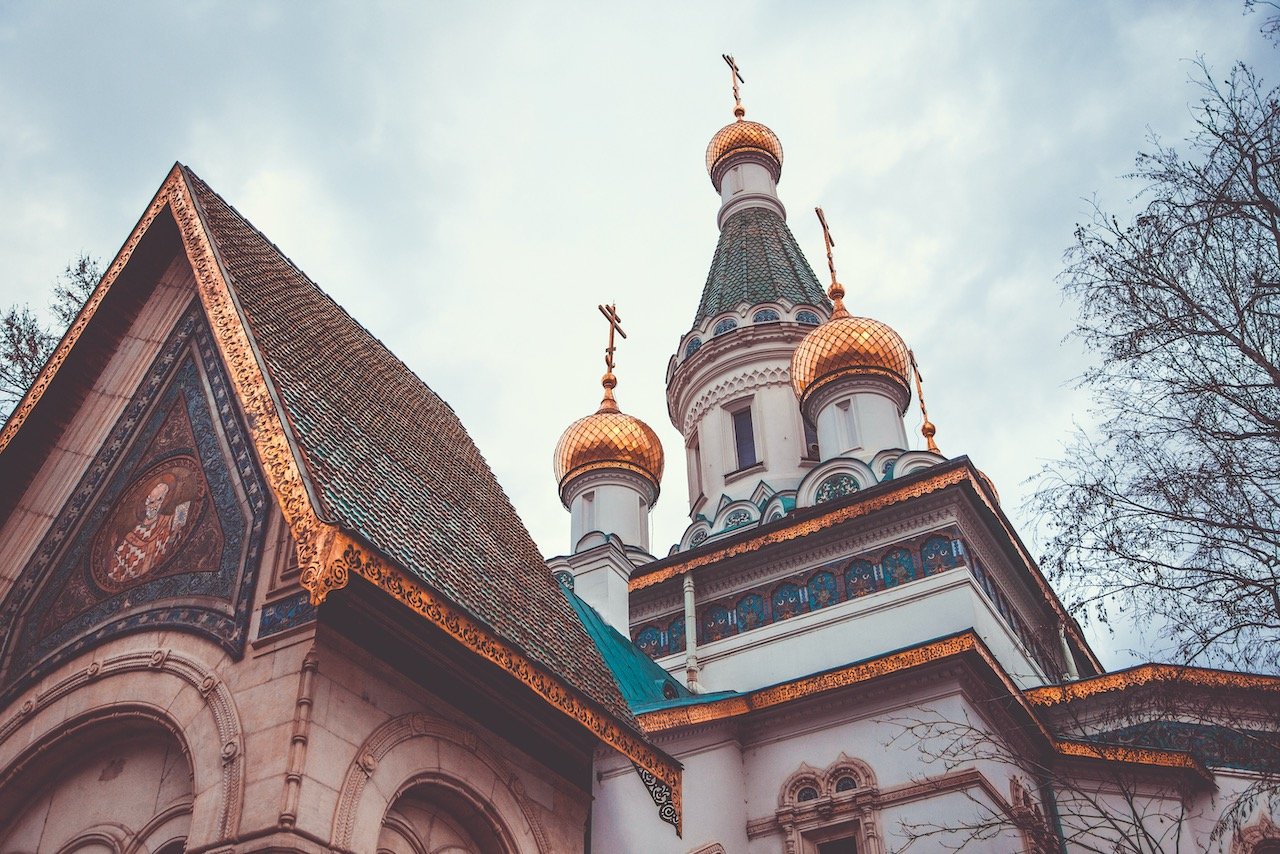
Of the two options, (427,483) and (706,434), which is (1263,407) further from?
(706,434)

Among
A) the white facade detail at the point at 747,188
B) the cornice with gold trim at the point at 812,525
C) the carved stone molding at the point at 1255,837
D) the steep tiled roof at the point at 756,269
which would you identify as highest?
the white facade detail at the point at 747,188

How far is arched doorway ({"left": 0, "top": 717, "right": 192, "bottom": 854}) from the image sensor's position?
6.18 meters

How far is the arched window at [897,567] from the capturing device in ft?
44.6

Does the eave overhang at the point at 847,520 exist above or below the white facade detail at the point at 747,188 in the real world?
below

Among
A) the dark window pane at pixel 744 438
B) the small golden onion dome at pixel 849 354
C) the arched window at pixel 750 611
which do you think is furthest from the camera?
the dark window pane at pixel 744 438

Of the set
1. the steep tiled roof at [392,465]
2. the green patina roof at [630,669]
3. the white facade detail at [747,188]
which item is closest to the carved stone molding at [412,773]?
the steep tiled roof at [392,465]

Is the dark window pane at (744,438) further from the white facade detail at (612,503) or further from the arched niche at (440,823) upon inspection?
the arched niche at (440,823)

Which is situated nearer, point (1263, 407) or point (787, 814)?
point (1263, 407)

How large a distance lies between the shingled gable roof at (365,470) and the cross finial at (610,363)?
25.4ft

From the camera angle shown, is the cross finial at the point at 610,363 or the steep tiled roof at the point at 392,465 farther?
the cross finial at the point at 610,363

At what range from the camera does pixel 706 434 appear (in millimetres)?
19500

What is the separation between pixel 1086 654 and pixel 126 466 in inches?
625

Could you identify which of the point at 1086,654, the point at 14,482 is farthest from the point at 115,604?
the point at 1086,654

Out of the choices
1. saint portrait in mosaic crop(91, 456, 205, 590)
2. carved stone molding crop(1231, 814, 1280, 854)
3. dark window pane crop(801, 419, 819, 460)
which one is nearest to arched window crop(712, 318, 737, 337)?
dark window pane crop(801, 419, 819, 460)
